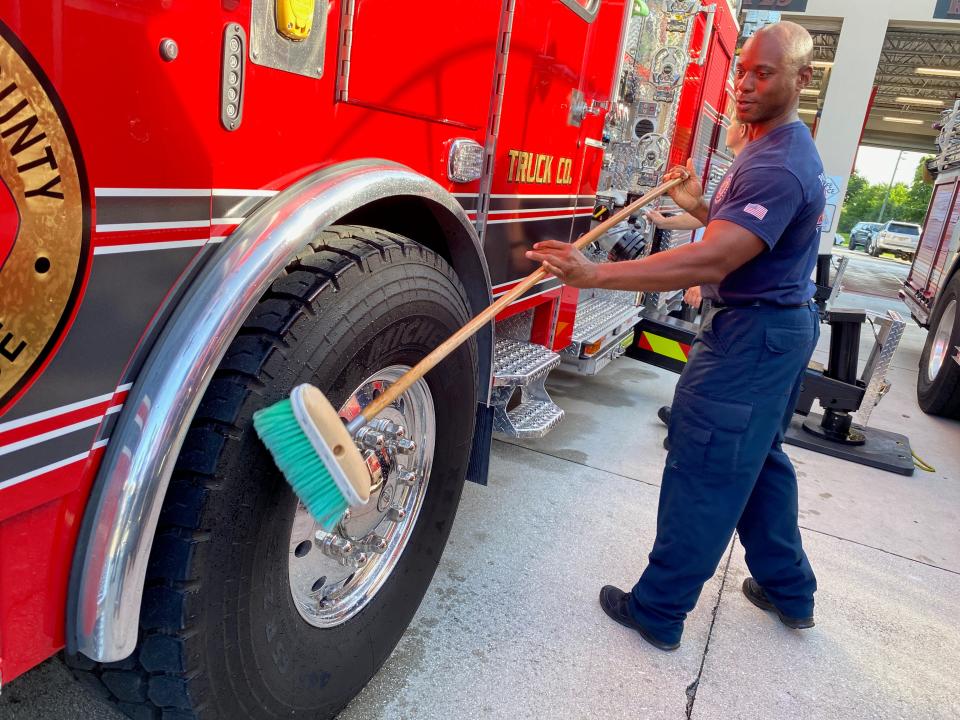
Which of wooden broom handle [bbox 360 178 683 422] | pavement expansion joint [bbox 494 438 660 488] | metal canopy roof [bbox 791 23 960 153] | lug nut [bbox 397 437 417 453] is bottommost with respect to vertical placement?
pavement expansion joint [bbox 494 438 660 488]

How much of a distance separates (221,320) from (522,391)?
1945mm

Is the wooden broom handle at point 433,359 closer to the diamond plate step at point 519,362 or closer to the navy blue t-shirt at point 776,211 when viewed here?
the navy blue t-shirt at point 776,211

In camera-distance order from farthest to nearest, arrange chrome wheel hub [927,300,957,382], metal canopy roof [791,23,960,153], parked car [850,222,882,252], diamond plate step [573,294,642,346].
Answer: parked car [850,222,882,252], metal canopy roof [791,23,960,153], chrome wheel hub [927,300,957,382], diamond plate step [573,294,642,346]

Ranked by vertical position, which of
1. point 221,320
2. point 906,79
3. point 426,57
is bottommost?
point 221,320

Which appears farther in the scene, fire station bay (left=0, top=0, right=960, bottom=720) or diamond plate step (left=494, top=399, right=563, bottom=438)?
diamond plate step (left=494, top=399, right=563, bottom=438)

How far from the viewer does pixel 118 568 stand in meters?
1.09

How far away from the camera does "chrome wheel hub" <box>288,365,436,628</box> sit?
1605mm

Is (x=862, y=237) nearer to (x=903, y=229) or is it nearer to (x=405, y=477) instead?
(x=903, y=229)

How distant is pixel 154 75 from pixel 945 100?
32.7 metres

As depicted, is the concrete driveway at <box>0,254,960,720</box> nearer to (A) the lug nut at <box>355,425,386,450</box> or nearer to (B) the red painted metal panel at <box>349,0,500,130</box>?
(A) the lug nut at <box>355,425,386,450</box>

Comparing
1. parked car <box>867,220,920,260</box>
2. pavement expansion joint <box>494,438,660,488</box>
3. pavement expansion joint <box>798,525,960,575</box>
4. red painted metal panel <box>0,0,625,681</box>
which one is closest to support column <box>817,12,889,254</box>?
pavement expansion joint <box>798,525,960,575</box>

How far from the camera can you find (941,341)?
5715 millimetres

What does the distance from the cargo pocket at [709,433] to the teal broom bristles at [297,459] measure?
3.93 ft

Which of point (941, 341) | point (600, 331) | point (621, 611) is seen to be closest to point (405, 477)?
point (621, 611)
